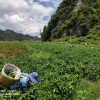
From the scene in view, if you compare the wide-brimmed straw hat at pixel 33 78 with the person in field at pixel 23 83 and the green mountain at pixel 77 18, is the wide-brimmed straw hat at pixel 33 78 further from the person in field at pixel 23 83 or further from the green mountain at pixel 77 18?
the green mountain at pixel 77 18

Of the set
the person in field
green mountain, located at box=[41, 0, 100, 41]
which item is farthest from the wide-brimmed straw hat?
green mountain, located at box=[41, 0, 100, 41]

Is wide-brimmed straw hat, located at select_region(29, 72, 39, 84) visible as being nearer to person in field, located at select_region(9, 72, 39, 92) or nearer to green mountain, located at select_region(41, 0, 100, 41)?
person in field, located at select_region(9, 72, 39, 92)

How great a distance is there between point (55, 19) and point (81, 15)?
25.3 metres

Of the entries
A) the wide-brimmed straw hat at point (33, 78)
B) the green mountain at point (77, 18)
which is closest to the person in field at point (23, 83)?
the wide-brimmed straw hat at point (33, 78)

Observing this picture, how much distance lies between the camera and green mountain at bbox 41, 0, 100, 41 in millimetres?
73125

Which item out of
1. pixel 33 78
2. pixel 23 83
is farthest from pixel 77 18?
pixel 23 83

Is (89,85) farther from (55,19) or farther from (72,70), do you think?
(55,19)

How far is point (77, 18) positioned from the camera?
261 ft

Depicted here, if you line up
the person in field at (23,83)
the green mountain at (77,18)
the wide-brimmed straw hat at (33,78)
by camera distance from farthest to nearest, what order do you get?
the green mountain at (77,18) < the wide-brimmed straw hat at (33,78) < the person in field at (23,83)

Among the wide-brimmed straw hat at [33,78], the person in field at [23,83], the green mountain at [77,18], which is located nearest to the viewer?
the person in field at [23,83]

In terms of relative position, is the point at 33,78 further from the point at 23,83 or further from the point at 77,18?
the point at 77,18

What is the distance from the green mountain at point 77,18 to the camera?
7312 cm

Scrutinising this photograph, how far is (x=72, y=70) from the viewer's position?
11578mm

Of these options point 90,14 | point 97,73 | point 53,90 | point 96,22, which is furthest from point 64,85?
point 90,14
